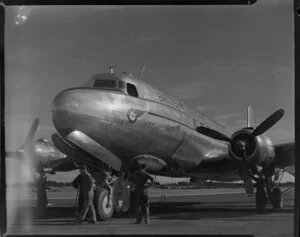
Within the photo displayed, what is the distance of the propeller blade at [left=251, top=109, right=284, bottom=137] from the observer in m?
6.21

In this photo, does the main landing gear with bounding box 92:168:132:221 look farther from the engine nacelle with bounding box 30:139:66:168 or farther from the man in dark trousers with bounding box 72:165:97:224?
the engine nacelle with bounding box 30:139:66:168

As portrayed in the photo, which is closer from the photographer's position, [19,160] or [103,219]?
[19,160]

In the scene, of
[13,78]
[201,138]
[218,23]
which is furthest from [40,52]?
[201,138]

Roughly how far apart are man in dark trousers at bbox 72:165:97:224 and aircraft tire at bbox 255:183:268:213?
296 centimetres

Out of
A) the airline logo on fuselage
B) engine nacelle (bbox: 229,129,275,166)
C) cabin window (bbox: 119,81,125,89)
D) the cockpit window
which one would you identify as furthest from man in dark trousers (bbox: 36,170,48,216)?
engine nacelle (bbox: 229,129,275,166)

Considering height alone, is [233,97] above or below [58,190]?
above

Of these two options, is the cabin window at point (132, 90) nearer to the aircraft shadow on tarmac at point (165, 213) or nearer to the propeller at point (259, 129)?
the propeller at point (259, 129)

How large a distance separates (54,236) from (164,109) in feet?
12.1

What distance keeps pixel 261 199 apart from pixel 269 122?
1814 millimetres

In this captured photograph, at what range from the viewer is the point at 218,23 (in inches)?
242

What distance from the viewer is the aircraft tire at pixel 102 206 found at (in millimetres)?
7199

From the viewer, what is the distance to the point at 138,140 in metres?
8.07

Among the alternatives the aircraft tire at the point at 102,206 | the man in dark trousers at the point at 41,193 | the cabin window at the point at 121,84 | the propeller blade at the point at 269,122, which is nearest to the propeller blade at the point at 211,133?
the propeller blade at the point at 269,122

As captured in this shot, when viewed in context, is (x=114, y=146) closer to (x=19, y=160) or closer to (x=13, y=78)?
(x=19, y=160)
